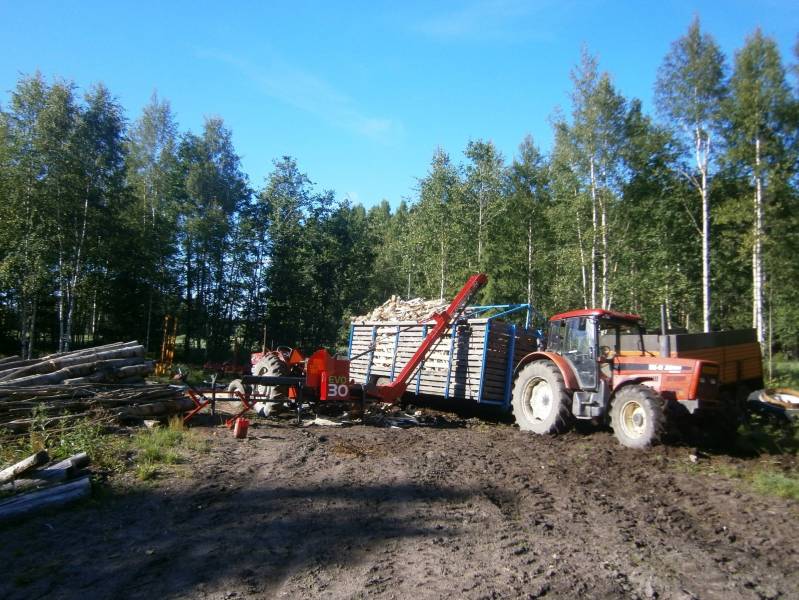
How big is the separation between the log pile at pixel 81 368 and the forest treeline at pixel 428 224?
11639 mm

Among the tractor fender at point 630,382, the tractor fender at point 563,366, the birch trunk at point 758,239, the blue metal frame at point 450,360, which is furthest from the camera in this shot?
the birch trunk at point 758,239

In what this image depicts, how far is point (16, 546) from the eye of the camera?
4.56 m

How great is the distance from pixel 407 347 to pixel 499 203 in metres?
14.1

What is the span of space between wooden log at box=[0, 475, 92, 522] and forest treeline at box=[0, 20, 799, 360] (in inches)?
656

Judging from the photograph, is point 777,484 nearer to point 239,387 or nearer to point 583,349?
point 583,349

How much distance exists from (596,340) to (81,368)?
8.42 metres

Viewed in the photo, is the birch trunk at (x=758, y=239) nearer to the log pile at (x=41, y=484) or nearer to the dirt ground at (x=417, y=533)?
the dirt ground at (x=417, y=533)

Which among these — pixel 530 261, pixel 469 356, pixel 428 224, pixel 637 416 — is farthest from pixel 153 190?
pixel 637 416

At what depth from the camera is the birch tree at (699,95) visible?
18.8 m

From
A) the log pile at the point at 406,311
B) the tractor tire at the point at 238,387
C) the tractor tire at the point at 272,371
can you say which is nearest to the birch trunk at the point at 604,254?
the log pile at the point at 406,311

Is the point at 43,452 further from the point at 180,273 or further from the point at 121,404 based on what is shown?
the point at 180,273

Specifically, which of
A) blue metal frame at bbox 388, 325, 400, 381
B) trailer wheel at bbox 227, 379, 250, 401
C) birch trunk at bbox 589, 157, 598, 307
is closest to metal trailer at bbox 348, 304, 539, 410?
blue metal frame at bbox 388, 325, 400, 381

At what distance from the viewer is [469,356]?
10938 mm

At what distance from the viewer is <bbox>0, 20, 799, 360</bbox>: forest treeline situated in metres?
18.9
